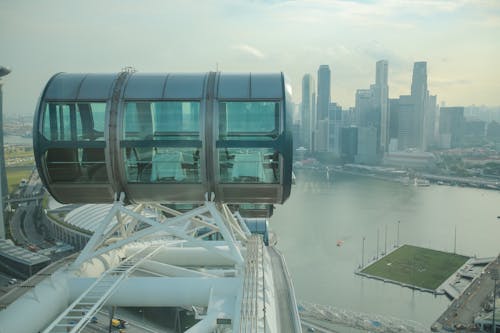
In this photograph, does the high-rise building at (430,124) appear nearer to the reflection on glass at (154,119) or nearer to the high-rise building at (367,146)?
the high-rise building at (367,146)

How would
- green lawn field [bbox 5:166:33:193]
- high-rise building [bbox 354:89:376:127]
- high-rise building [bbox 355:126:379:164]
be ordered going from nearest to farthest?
green lawn field [bbox 5:166:33:193] < high-rise building [bbox 355:126:379:164] < high-rise building [bbox 354:89:376:127]

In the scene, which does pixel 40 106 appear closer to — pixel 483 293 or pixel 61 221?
pixel 483 293

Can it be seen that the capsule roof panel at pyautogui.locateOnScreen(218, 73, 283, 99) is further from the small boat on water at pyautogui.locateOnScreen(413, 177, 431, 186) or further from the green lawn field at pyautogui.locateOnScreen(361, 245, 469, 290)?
the small boat on water at pyautogui.locateOnScreen(413, 177, 431, 186)

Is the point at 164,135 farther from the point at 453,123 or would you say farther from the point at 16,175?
the point at 453,123

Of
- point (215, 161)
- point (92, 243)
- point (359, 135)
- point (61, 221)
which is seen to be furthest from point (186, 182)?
point (359, 135)

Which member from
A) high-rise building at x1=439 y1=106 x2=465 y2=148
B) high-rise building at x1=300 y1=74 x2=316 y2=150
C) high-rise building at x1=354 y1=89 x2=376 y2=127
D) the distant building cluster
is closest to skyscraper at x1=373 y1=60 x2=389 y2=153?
the distant building cluster

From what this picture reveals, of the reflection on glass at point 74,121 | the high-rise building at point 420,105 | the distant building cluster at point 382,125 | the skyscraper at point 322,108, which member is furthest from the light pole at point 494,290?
the high-rise building at point 420,105
